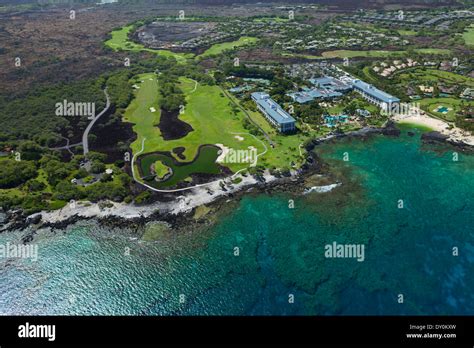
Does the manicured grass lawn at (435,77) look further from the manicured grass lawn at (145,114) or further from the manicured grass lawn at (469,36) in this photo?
the manicured grass lawn at (145,114)

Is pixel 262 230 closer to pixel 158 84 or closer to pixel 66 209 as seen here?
pixel 66 209

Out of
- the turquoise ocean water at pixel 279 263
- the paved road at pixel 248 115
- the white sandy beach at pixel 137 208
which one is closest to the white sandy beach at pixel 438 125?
the turquoise ocean water at pixel 279 263

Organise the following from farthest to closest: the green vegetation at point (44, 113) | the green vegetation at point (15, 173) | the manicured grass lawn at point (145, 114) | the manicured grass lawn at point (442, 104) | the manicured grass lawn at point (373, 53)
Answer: the manicured grass lawn at point (373, 53) < the manicured grass lawn at point (442, 104) < the green vegetation at point (44, 113) < the manicured grass lawn at point (145, 114) < the green vegetation at point (15, 173)

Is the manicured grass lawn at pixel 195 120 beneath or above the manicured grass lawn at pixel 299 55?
beneath

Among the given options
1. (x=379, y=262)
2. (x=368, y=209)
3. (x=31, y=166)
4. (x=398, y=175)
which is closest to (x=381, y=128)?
(x=398, y=175)

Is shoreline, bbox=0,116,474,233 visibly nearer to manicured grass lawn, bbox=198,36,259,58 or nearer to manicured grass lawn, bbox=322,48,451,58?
manicured grass lawn, bbox=322,48,451,58

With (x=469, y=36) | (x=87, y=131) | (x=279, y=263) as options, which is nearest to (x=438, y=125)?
(x=279, y=263)

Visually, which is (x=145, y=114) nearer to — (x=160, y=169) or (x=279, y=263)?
(x=160, y=169)
